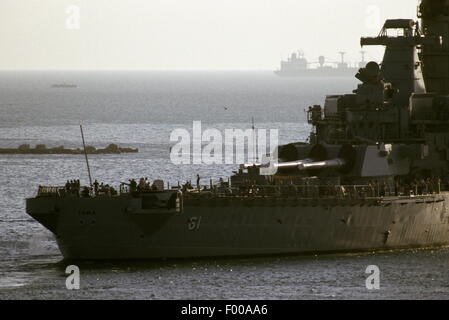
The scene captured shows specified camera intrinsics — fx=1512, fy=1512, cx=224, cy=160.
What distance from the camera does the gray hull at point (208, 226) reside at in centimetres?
6662

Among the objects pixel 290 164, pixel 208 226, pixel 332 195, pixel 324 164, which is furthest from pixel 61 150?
pixel 208 226

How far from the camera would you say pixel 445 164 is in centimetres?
7669

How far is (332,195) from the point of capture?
70.6 meters

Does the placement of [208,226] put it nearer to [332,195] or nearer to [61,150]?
[332,195]

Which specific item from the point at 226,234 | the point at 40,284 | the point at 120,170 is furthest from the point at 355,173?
the point at 120,170

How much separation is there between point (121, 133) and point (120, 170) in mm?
47055

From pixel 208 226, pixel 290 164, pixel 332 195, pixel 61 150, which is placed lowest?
pixel 61 150

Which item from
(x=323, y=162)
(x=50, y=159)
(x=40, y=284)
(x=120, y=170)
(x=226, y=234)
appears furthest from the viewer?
(x=50, y=159)

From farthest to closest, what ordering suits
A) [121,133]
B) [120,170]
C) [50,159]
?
[121,133] → [50,159] → [120,170]

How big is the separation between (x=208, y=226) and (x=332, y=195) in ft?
21.9

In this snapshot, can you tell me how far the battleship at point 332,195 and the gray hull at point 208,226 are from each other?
1.8 inches

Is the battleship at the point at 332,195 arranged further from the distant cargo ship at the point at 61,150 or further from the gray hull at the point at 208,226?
the distant cargo ship at the point at 61,150
